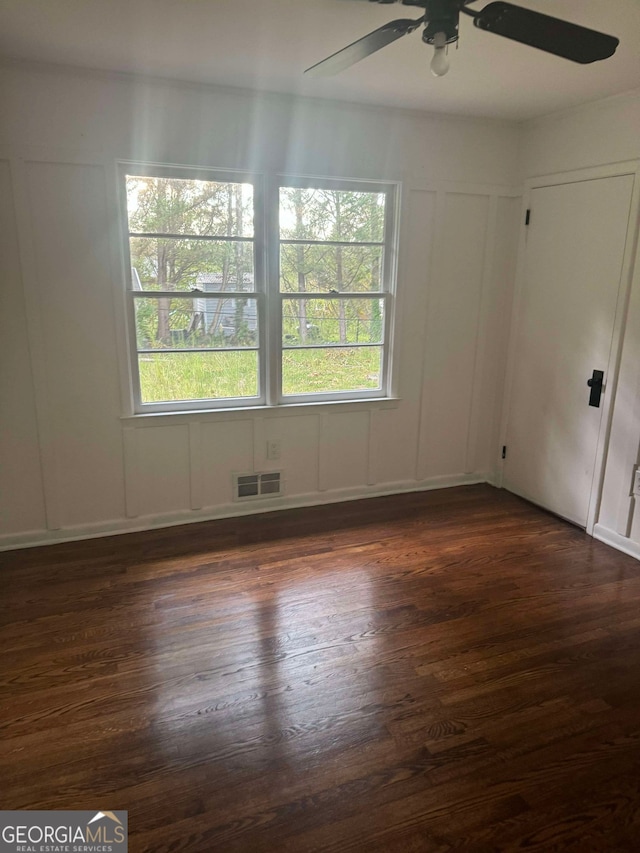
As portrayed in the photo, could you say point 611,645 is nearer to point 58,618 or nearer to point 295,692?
point 295,692

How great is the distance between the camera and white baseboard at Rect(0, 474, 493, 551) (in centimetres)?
335

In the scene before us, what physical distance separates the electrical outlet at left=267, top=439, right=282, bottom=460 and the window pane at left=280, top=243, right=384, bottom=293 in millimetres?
1002

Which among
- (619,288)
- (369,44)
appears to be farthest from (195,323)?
(619,288)

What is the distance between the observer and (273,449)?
3785 millimetres

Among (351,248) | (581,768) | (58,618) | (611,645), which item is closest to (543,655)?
(611,645)

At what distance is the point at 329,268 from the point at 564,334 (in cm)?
161

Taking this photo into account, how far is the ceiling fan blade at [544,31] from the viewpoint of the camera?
167cm

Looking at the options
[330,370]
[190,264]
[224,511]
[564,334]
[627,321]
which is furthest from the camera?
[330,370]

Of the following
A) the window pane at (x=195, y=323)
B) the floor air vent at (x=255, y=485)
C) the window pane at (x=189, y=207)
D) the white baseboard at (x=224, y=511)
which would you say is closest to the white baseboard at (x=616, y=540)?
the white baseboard at (x=224, y=511)

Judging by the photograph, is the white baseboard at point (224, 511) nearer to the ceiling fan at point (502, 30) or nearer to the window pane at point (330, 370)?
the window pane at point (330, 370)

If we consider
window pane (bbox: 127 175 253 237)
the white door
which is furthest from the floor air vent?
the white door

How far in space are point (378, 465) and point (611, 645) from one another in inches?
78.1

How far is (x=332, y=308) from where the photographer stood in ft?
A: 12.4

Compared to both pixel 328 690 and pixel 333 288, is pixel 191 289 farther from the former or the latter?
pixel 328 690
